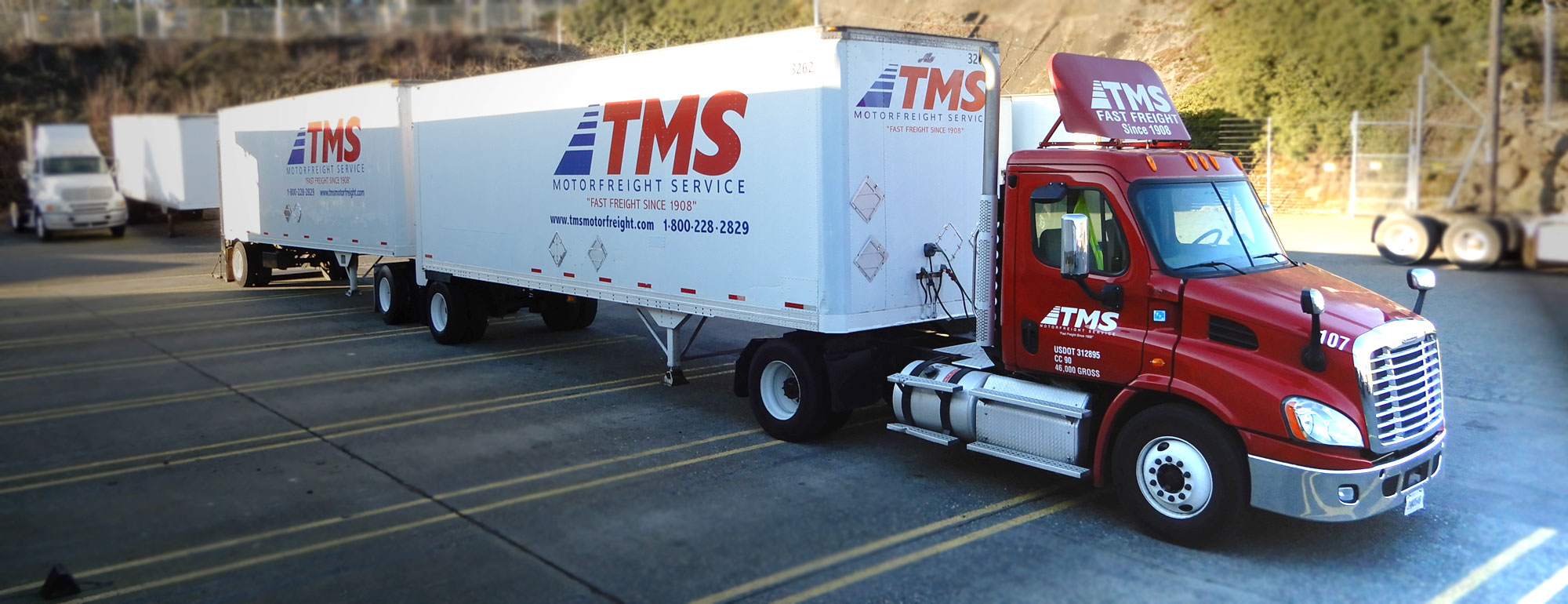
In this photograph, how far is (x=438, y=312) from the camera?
47.6 feet

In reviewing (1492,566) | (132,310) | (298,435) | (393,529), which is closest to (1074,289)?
(1492,566)

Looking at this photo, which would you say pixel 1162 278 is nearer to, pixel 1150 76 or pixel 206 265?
pixel 1150 76

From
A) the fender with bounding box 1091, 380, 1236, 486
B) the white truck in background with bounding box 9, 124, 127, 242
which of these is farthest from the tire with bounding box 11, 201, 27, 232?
the fender with bounding box 1091, 380, 1236, 486

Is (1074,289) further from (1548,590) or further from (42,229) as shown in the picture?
(42,229)

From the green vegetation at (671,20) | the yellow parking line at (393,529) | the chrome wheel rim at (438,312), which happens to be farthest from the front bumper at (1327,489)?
the green vegetation at (671,20)

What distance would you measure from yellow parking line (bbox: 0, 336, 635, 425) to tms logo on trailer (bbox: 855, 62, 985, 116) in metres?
6.80

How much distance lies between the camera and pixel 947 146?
29.6 feet

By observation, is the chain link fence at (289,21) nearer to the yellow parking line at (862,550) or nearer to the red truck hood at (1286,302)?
the yellow parking line at (862,550)

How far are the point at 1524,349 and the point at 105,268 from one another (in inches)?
1016

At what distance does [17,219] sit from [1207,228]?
122 feet

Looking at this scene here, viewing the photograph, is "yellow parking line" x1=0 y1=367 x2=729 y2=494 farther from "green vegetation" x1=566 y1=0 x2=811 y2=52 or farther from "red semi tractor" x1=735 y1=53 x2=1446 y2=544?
"green vegetation" x1=566 y1=0 x2=811 y2=52

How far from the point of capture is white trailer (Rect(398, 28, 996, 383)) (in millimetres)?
8523

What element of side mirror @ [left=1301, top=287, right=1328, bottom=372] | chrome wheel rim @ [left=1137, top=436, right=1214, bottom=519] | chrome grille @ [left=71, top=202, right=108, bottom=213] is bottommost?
chrome wheel rim @ [left=1137, top=436, right=1214, bottom=519]

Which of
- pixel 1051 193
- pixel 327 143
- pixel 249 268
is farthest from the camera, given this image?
pixel 249 268
